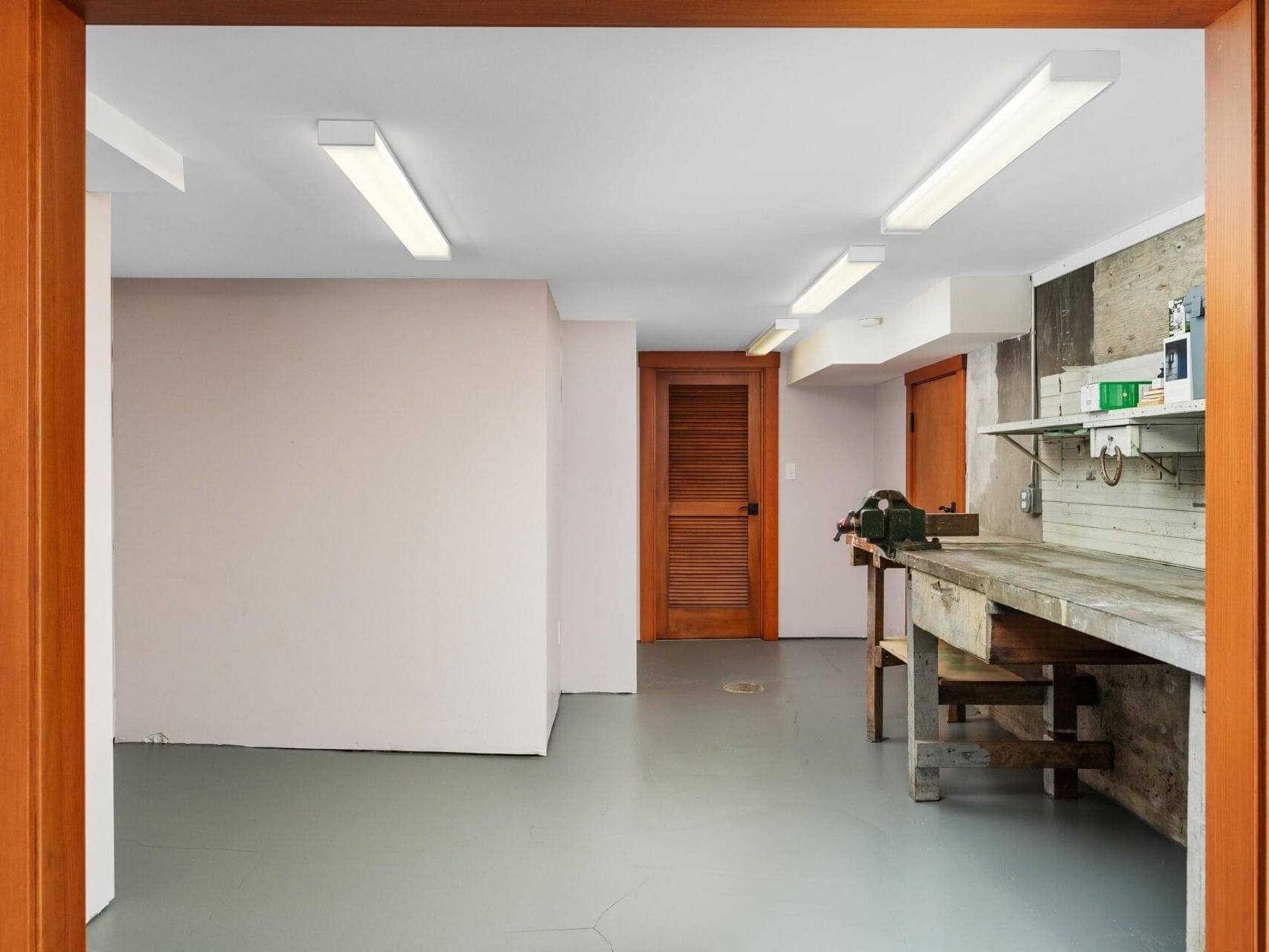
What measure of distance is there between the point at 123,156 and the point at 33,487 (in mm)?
1557

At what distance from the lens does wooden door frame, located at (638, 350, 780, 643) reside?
6.56m

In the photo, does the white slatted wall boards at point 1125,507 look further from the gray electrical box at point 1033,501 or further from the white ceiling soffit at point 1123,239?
the white ceiling soffit at point 1123,239

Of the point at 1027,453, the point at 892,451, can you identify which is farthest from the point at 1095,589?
the point at 892,451

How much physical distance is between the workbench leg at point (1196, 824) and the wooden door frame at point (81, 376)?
0.54m

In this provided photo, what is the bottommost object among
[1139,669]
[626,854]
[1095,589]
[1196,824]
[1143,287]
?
[626,854]

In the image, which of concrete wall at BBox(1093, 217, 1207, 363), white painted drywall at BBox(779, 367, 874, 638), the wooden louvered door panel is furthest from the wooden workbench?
the wooden louvered door panel

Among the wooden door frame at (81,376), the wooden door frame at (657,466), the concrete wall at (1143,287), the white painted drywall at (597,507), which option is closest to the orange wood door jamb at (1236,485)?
the wooden door frame at (81,376)

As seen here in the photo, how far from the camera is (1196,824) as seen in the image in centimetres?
166

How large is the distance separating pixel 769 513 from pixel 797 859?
3970mm

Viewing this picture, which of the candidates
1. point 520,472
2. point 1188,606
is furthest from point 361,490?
point 1188,606

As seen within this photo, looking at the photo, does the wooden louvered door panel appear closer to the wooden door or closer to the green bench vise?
the wooden door

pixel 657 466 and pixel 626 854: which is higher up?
pixel 657 466

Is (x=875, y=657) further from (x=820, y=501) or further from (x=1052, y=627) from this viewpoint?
(x=820, y=501)

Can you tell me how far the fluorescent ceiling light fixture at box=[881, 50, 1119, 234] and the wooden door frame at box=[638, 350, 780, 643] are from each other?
12.5 ft
